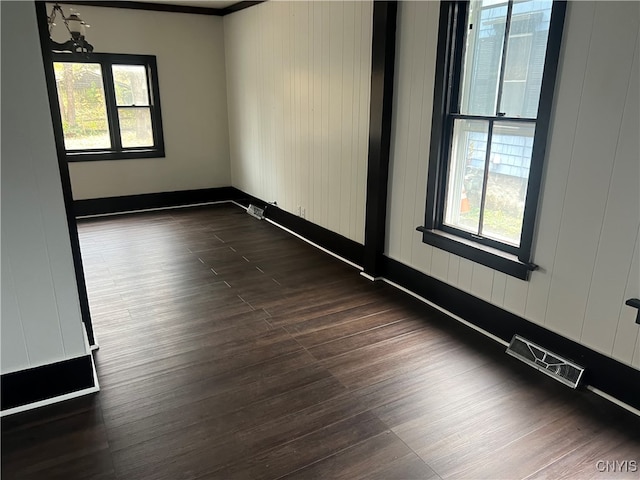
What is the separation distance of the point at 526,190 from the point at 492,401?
126 cm

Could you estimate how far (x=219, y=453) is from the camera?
84.4 inches

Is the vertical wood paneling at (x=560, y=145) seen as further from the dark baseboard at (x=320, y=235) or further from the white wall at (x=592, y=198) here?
the dark baseboard at (x=320, y=235)

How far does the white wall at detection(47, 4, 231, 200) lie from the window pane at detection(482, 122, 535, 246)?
4803mm

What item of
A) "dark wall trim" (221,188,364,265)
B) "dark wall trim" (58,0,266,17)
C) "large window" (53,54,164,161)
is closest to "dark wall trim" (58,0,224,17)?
"dark wall trim" (58,0,266,17)

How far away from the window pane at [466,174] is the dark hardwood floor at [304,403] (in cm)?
75

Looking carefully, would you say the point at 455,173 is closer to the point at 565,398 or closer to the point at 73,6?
the point at 565,398

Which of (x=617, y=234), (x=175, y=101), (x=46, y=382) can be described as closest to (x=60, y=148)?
(x=46, y=382)

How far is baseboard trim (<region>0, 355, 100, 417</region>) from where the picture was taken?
2.37 m

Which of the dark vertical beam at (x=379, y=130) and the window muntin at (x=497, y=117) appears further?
the dark vertical beam at (x=379, y=130)

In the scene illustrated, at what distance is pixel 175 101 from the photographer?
653cm

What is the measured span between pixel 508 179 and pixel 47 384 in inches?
114

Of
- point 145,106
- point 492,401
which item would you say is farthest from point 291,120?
point 492,401

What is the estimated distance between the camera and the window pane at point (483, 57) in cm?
290

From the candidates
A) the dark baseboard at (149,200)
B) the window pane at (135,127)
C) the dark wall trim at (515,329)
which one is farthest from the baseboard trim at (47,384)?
the window pane at (135,127)
